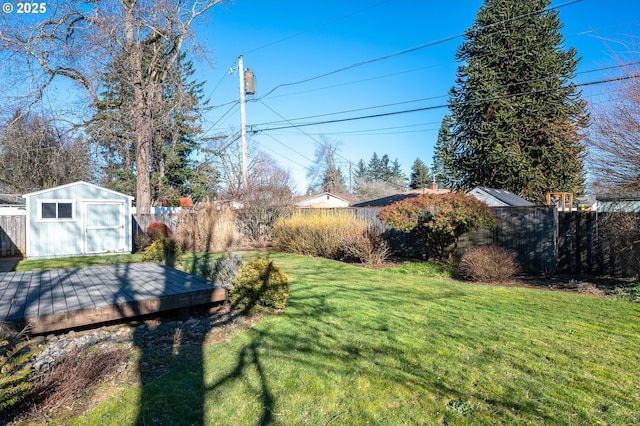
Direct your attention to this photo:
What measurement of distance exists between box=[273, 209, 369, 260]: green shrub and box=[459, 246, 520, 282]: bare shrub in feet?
11.5

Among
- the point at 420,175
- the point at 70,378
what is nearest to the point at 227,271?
the point at 70,378

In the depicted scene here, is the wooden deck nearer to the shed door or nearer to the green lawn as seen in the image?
the green lawn

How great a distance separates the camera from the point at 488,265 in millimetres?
8102

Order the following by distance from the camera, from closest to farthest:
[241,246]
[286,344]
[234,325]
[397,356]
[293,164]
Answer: [397,356] → [286,344] → [234,325] → [241,246] → [293,164]

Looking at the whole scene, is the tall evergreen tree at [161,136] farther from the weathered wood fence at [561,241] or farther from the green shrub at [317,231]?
the weathered wood fence at [561,241]

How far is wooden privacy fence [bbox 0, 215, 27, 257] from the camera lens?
13.4 metres

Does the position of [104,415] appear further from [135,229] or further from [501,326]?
[135,229]

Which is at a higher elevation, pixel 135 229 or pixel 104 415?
pixel 135 229

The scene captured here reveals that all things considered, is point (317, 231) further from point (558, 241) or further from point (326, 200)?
point (326, 200)

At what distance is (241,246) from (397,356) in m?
11.8

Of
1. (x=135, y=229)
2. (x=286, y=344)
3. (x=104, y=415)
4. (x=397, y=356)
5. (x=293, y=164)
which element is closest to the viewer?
(x=104, y=415)

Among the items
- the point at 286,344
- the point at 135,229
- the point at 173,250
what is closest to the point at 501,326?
the point at 286,344

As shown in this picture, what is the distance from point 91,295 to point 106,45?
1460 cm

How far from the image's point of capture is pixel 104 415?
8.21 ft
